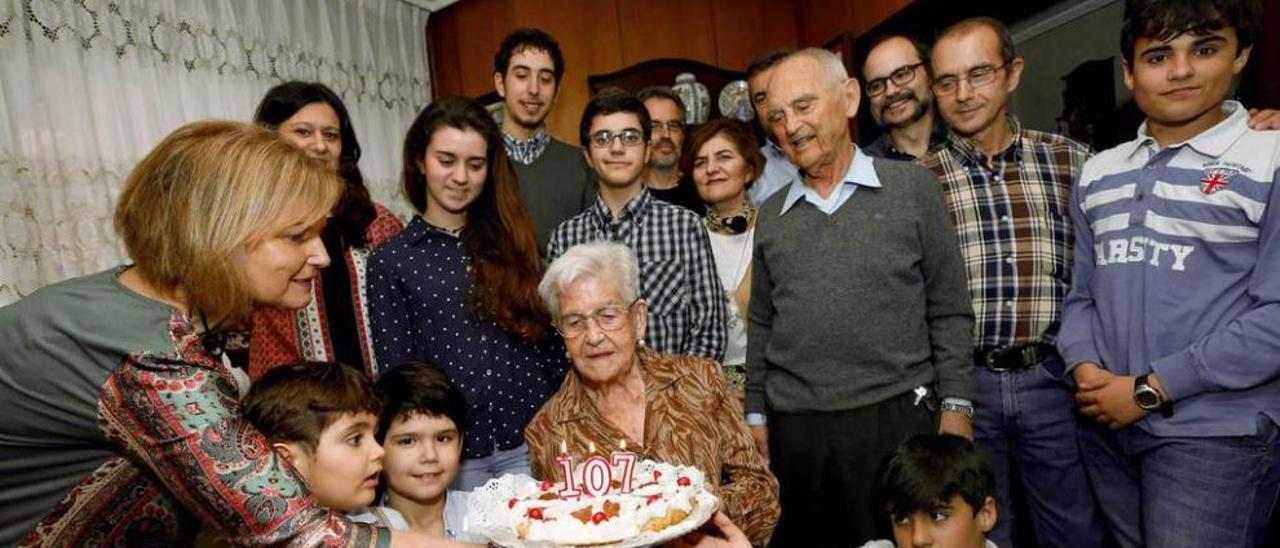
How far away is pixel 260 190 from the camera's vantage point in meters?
1.21

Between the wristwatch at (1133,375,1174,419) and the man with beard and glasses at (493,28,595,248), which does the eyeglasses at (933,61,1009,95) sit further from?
the man with beard and glasses at (493,28,595,248)

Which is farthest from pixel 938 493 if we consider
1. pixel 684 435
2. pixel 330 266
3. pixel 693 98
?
pixel 693 98

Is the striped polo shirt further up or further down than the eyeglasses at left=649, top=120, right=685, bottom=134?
further down

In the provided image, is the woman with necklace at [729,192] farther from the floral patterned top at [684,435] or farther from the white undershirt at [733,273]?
the floral patterned top at [684,435]

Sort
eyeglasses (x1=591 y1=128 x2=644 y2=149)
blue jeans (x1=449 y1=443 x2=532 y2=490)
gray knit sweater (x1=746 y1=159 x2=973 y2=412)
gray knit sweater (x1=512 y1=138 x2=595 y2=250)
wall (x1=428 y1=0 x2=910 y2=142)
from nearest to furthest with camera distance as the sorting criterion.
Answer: gray knit sweater (x1=746 y1=159 x2=973 y2=412), blue jeans (x1=449 y1=443 x2=532 y2=490), eyeglasses (x1=591 y1=128 x2=644 y2=149), gray knit sweater (x1=512 y1=138 x2=595 y2=250), wall (x1=428 y1=0 x2=910 y2=142)

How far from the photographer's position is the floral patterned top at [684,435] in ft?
6.11

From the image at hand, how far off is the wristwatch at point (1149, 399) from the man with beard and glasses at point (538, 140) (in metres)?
1.95

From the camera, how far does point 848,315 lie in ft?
6.76

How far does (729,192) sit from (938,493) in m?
1.33

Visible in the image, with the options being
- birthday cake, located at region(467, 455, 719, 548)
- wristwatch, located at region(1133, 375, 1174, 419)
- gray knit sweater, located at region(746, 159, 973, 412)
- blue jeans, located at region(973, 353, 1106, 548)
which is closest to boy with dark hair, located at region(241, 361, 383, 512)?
birthday cake, located at region(467, 455, 719, 548)

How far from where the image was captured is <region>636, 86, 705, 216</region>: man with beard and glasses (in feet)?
10.9

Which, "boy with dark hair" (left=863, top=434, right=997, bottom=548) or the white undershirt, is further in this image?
the white undershirt

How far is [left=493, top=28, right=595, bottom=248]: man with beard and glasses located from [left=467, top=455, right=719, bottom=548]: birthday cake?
163 cm

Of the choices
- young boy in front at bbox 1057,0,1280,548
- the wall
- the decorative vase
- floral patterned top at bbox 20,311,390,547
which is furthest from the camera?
the wall
